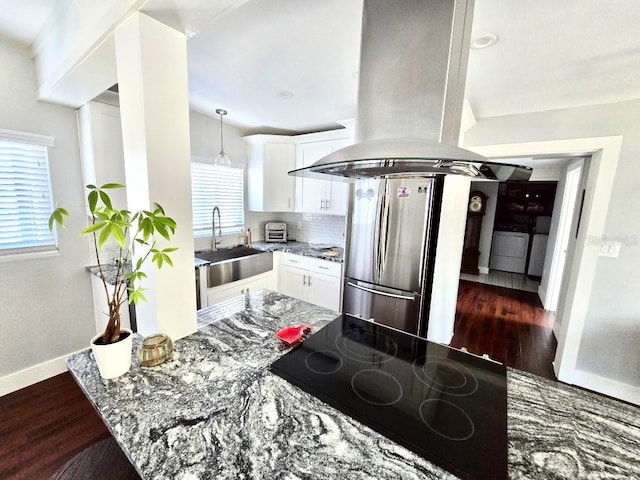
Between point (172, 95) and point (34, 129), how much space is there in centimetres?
182

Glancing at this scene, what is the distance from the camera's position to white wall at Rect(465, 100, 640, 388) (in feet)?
6.77

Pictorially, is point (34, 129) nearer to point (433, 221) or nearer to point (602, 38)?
point (433, 221)

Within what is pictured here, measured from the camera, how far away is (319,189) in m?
3.37

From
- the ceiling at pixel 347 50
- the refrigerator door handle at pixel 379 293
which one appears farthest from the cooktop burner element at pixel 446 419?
the ceiling at pixel 347 50

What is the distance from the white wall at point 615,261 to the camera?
206cm

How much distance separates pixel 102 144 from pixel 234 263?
4.89ft

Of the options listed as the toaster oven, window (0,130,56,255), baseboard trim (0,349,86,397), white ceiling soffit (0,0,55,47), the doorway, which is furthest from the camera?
the toaster oven


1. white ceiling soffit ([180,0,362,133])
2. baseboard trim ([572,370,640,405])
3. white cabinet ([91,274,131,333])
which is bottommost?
baseboard trim ([572,370,640,405])

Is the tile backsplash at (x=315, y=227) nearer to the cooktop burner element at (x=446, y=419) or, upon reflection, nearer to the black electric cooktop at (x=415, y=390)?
the black electric cooktop at (x=415, y=390)

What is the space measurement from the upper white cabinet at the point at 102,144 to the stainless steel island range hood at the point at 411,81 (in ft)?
6.75

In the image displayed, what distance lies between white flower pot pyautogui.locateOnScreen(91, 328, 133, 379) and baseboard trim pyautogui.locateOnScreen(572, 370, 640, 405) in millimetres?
3345

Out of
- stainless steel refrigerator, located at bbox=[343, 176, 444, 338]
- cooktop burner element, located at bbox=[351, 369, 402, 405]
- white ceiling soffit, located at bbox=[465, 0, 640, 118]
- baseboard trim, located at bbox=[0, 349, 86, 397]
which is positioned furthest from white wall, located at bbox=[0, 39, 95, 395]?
white ceiling soffit, located at bbox=[465, 0, 640, 118]

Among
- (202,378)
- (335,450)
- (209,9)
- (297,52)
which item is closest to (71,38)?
(209,9)

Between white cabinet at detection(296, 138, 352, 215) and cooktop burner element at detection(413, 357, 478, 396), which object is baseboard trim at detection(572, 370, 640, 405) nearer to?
cooktop burner element at detection(413, 357, 478, 396)
